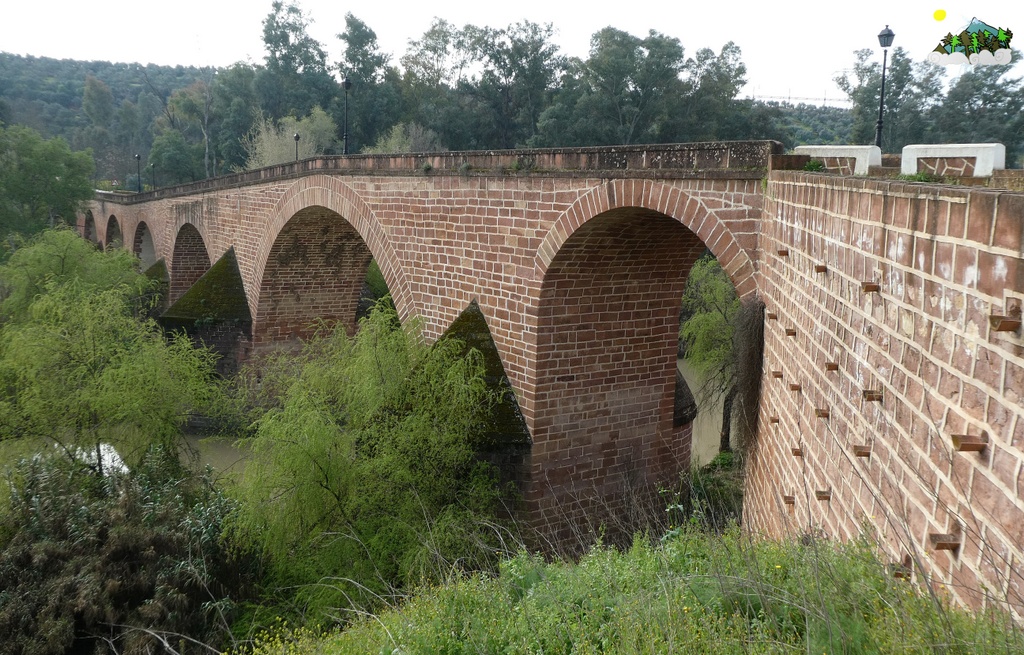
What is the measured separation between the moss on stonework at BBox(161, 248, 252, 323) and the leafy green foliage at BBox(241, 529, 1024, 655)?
11723mm

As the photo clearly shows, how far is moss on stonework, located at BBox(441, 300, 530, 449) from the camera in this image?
8.05 metres

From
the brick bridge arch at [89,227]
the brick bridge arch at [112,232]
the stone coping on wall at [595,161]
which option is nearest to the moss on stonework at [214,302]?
the stone coping on wall at [595,161]

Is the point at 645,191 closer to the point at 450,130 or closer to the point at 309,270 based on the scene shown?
the point at 309,270

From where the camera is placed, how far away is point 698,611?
2973 mm

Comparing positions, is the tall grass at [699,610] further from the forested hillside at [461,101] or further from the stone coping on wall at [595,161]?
the forested hillside at [461,101]

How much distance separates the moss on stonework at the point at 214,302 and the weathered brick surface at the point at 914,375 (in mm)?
13433

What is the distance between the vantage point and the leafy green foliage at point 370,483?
714cm

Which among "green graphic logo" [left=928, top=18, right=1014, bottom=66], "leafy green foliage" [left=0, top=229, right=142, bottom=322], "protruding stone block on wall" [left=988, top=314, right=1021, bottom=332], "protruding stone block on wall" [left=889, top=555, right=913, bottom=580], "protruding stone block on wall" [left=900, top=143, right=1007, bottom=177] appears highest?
"green graphic logo" [left=928, top=18, right=1014, bottom=66]

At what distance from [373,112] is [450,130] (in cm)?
445

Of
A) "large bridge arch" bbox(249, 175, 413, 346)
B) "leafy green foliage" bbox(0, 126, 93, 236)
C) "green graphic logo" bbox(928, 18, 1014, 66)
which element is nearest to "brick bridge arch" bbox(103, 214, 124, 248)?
"leafy green foliage" bbox(0, 126, 93, 236)

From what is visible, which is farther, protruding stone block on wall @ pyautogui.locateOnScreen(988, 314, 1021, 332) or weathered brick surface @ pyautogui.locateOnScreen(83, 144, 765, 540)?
weathered brick surface @ pyautogui.locateOnScreen(83, 144, 765, 540)

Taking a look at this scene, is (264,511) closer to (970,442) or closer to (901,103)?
(970,442)

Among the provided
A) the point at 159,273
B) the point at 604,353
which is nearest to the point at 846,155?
the point at 604,353

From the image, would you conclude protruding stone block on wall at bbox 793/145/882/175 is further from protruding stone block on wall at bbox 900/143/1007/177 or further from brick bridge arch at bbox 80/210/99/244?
brick bridge arch at bbox 80/210/99/244
